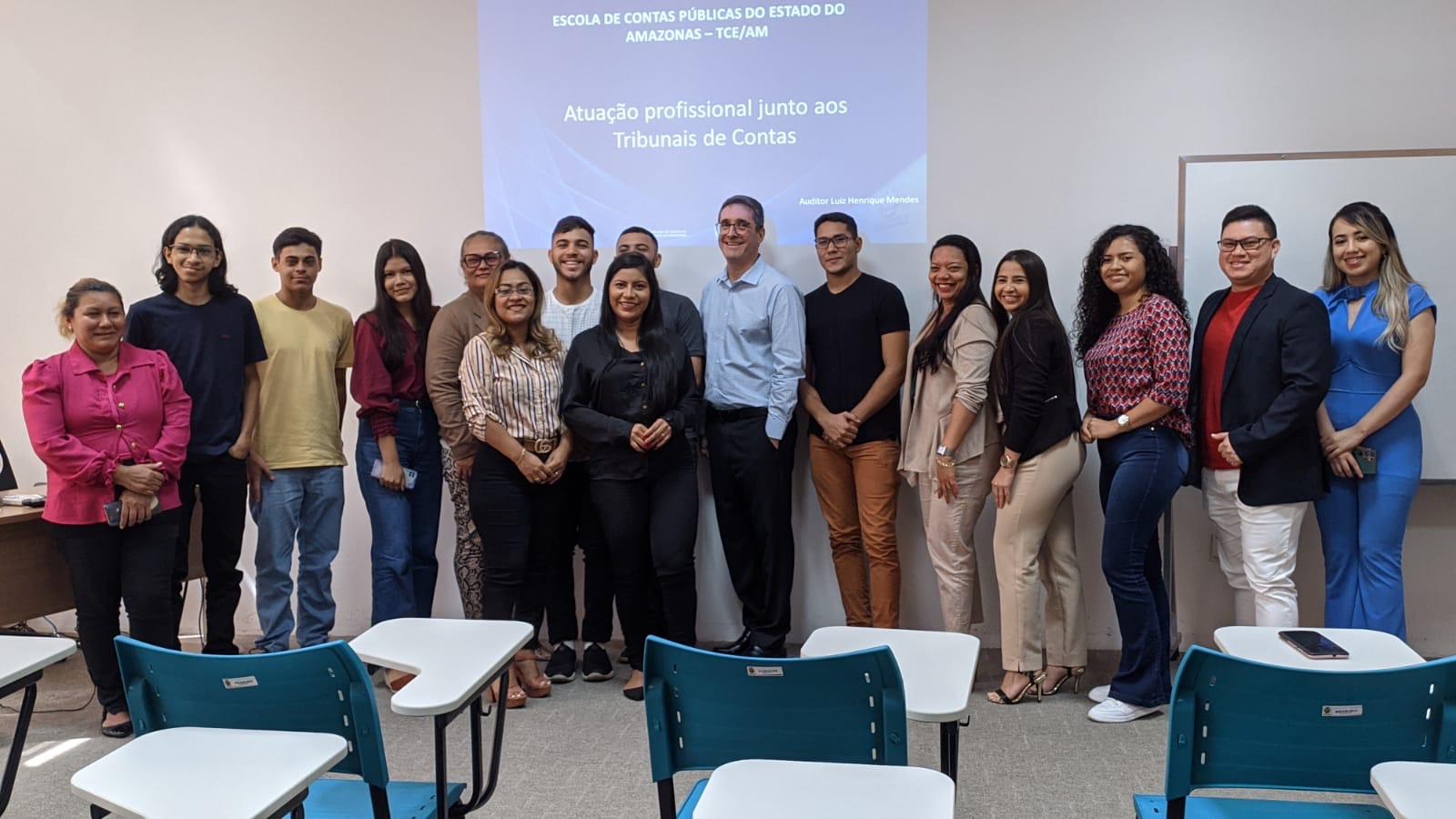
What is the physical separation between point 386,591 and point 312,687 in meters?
2.03

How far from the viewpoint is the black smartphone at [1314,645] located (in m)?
1.75

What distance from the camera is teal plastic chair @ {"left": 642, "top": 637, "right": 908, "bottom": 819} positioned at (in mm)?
1473

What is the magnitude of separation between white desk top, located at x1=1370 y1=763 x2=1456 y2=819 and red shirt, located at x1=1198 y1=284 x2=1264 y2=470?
1.86 metres

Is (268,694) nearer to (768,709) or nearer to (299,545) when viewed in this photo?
(768,709)

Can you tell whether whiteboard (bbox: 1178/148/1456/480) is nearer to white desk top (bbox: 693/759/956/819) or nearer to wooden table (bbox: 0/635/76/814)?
white desk top (bbox: 693/759/956/819)

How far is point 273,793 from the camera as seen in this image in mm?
1283

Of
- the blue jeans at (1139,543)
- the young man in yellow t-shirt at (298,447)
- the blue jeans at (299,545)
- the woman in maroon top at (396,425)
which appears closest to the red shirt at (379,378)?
the woman in maroon top at (396,425)

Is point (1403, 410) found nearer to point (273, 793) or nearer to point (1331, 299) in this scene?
point (1331, 299)

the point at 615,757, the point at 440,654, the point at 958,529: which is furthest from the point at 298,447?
the point at 958,529

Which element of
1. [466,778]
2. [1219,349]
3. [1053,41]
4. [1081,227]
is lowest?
[466,778]

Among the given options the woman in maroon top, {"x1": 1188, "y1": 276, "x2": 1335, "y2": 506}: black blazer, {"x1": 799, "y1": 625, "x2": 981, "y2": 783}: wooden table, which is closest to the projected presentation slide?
the woman in maroon top

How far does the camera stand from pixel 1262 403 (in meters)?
2.90

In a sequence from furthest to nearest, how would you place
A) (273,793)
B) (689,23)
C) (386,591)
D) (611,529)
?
1. (689,23)
2. (386,591)
3. (611,529)
4. (273,793)

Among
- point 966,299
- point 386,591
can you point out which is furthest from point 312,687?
point 966,299
